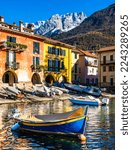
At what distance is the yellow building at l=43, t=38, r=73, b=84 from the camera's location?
6600cm

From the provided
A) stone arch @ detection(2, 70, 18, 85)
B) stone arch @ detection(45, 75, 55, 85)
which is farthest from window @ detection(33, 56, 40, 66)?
stone arch @ detection(2, 70, 18, 85)

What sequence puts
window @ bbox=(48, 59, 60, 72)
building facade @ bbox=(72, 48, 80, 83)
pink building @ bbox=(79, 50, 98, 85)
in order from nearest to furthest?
window @ bbox=(48, 59, 60, 72)
building facade @ bbox=(72, 48, 80, 83)
pink building @ bbox=(79, 50, 98, 85)

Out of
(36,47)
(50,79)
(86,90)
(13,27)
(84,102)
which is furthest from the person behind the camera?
(50,79)

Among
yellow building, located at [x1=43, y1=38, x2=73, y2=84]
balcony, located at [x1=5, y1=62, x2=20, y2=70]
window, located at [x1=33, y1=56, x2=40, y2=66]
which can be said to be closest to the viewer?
balcony, located at [x1=5, y1=62, x2=20, y2=70]

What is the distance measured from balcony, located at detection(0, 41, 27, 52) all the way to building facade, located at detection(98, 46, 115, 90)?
26.2m

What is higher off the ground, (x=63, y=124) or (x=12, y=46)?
(x=12, y=46)

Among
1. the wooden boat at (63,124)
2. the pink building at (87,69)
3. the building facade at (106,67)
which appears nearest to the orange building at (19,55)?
the pink building at (87,69)

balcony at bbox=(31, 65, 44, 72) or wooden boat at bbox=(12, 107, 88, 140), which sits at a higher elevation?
balcony at bbox=(31, 65, 44, 72)

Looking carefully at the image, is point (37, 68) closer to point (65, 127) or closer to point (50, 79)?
point (50, 79)

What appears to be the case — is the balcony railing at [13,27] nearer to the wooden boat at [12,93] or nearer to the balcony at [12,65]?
the balcony at [12,65]

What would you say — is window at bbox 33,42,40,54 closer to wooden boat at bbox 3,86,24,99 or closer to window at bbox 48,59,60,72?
window at bbox 48,59,60,72

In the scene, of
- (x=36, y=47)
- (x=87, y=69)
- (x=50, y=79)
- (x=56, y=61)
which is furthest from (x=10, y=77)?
(x=87, y=69)

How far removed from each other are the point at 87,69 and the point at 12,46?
103 feet

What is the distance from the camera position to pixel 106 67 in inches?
3034
